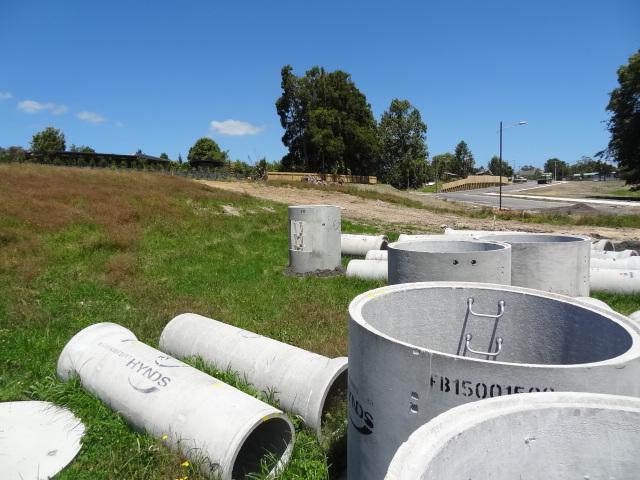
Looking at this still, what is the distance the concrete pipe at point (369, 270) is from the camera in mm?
10055

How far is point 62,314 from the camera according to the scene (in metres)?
7.46

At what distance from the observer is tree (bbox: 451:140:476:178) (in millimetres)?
127938

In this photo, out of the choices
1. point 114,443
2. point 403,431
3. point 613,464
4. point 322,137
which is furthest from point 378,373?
point 322,137

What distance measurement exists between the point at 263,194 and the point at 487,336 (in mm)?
31065

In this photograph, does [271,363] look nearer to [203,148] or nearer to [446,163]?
[203,148]

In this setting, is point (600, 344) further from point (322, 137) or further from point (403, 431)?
point (322, 137)

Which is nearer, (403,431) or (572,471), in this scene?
(572,471)

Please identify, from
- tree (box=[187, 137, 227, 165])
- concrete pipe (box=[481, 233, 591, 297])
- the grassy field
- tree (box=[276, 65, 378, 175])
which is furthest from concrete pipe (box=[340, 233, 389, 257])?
tree (box=[187, 137, 227, 165])

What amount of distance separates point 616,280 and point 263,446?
7.85 metres

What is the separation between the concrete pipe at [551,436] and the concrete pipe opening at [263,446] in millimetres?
2333

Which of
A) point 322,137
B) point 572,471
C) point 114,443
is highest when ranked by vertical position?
point 322,137

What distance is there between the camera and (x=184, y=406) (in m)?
3.77

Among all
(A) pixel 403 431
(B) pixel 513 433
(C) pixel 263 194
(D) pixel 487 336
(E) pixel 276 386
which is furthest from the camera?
(C) pixel 263 194

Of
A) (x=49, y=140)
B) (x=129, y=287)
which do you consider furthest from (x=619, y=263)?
(x=49, y=140)
